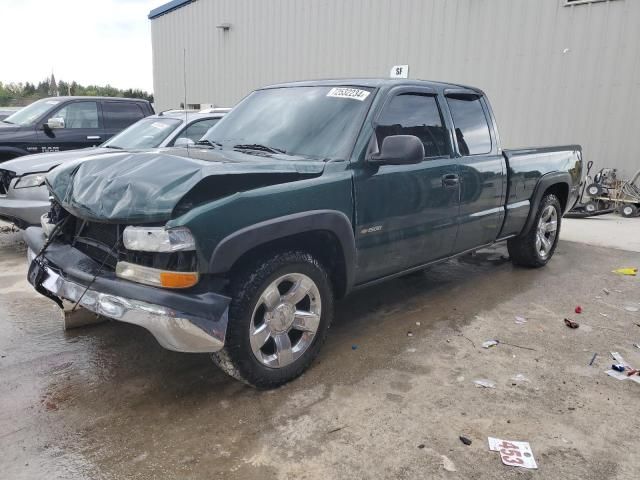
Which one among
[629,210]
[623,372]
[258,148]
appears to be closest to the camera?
[623,372]

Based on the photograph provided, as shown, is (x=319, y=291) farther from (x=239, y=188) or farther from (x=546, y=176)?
(x=546, y=176)

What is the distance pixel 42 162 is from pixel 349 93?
400 cm

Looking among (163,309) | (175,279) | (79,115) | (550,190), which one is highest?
(79,115)

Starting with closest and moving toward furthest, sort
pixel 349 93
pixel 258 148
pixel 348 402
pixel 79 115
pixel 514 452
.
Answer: pixel 514 452, pixel 348 402, pixel 258 148, pixel 349 93, pixel 79 115

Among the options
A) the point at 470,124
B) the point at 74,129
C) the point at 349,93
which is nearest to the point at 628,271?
the point at 470,124

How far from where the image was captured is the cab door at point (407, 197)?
11.5 feet

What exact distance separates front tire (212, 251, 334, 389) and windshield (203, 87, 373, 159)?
82cm

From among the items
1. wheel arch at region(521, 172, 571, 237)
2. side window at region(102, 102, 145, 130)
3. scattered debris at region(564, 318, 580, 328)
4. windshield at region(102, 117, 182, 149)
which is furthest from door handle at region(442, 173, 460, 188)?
side window at region(102, 102, 145, 130)

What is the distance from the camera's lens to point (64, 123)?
26.0ft

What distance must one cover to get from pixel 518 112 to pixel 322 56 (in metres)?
5.75

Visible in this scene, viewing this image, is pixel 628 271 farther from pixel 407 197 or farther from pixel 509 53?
pixel 509 53

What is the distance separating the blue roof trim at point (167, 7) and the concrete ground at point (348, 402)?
17.8 m

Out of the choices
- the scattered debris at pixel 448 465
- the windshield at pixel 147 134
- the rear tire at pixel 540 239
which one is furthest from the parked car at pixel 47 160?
the rear tire at pixel 540 239

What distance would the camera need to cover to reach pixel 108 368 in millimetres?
3420
